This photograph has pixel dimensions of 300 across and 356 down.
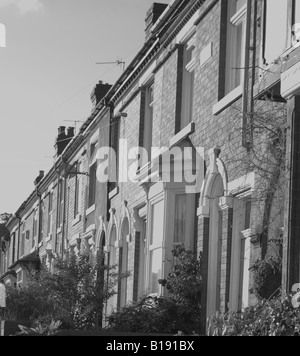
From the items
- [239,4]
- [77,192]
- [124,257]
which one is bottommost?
[124,257]

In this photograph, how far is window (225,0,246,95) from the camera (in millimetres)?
15477

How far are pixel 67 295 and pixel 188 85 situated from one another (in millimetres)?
5062

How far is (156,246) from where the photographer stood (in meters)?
18.9

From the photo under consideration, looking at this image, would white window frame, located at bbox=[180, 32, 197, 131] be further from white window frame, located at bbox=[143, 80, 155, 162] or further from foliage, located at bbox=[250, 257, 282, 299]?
foliage, located at bbox=[250, 257, 282, 299]

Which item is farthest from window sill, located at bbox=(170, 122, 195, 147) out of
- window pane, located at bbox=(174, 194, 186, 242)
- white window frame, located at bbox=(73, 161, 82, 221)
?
white window frame, located at bbox=(73, 161, 82, 221)

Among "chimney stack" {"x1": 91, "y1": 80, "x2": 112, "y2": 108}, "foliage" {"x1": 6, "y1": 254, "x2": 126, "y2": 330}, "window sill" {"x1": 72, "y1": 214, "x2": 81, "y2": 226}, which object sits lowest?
"foliage" {"x1": 6, "y1": 254, "x2": 126, "y2": 330}

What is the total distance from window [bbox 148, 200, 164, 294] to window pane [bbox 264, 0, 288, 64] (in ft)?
23.0

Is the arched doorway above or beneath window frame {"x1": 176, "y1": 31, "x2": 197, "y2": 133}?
beneath

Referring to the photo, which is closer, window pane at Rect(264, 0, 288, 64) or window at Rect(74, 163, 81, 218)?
window pane at Rect(264, 0, 288, 64)

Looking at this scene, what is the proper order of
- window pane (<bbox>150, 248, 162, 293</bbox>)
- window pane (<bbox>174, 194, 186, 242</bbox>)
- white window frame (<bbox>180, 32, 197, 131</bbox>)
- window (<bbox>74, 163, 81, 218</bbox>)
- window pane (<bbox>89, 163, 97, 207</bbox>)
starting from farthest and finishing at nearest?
window (<bbox>74, 163, 81, 218</bbox>)
window pane (<bbox>89, 163, 97, 207</bbox>)
window pane (<bbox>150, 248, 162, 293</bbox>)
white window frame (<bbox>180, 32, 197, 131</bbox>)
window pane (<bbox>174, 194, 186, 242</bbox>)

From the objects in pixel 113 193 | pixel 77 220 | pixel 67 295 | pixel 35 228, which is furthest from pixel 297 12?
pixel 35 228

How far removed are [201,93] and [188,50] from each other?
2.05 metres

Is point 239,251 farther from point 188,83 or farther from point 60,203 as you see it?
point 60,203

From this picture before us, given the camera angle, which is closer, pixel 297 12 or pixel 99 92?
pixel 297 12
